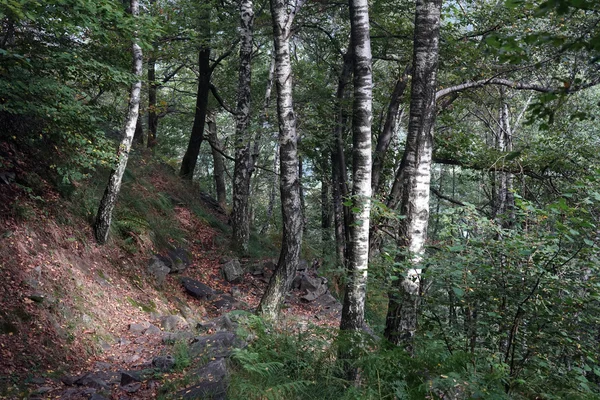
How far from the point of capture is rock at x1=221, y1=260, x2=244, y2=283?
11219mm

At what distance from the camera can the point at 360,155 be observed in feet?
20.0

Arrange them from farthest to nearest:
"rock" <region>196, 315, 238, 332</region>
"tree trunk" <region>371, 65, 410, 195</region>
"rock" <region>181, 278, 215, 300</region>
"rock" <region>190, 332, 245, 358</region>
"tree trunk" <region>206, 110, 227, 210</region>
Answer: "tree trunk" <region>206, 110, 227, 210</region>
"tree trunk" <region>371, 65, 410, 195</region>
"rock" <region>181, 278, 215, 300</region>
"rock" <region>196, 315, 238, 332</region>
"rock" <region>190, 332, 245, 358</region>

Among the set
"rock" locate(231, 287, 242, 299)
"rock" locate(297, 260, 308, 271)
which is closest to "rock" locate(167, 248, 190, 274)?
"rock" locate(231, 287, 242, 299)

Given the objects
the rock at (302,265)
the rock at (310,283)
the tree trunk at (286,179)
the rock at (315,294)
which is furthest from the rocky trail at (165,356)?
the rock at (302,265)

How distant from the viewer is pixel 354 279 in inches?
226

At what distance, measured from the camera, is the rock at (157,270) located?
31.0 ft

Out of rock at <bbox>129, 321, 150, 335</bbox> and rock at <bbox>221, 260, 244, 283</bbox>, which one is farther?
rock at <bbox>221, 260, 244, 283</bbox>

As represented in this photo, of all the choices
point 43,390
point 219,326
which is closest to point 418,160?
point 219,326

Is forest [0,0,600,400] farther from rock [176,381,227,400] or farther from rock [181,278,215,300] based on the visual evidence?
rock [181,278,215,300]

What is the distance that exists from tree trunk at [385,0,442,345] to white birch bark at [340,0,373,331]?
438 mm

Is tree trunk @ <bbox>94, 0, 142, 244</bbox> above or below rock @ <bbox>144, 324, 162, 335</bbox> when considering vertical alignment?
above

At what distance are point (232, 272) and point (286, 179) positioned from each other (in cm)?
414

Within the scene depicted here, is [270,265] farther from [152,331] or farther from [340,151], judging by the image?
[152,331]

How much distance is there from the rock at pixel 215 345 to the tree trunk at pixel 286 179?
1344 millimetres
